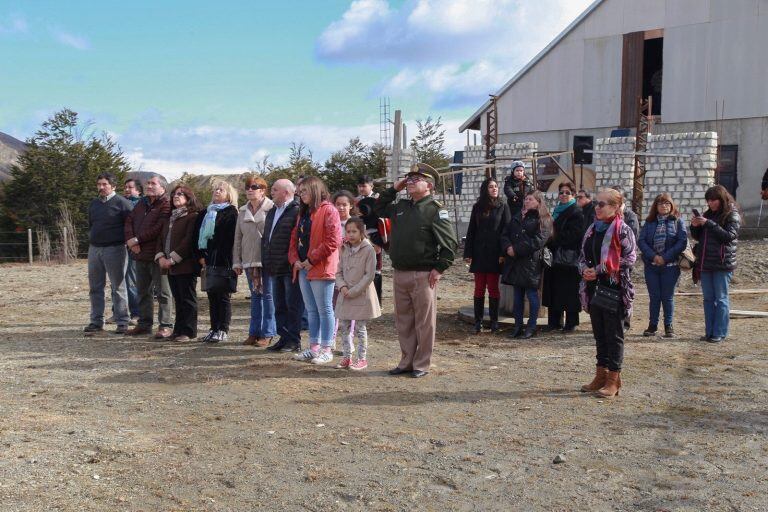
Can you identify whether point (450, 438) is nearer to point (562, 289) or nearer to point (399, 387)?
point (399, 387)

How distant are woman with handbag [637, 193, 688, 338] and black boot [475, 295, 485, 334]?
78.3 inches

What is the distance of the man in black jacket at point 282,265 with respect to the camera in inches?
321

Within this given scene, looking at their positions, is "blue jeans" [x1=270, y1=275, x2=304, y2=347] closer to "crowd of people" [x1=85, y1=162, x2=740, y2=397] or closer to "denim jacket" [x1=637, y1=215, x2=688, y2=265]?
"crowd of people" [x1=85, y1=162, x2=740, y2=397]

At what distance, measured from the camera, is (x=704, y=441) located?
529 centimetres

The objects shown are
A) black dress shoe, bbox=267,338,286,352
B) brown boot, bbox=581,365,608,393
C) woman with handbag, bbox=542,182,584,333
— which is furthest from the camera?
woman with handbag, bbox=542,182,584,333

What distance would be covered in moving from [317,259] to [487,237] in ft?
8.86

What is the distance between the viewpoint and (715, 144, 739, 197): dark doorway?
22.8m

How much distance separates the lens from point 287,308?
8.35m

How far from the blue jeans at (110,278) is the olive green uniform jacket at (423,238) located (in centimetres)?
405

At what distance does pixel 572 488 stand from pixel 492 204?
5.54 meters

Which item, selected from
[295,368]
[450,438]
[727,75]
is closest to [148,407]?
[295,368]

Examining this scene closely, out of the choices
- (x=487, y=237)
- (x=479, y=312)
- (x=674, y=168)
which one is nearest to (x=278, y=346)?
(x=479, y=312)

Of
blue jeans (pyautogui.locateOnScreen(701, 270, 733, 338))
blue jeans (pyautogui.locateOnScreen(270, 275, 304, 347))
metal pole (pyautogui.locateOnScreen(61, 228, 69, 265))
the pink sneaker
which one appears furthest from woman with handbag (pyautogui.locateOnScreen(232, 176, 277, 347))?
metal pole (pyautogui.locateOnScreen(61, 228, 69, 265))

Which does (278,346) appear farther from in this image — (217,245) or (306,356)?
(217,245)
